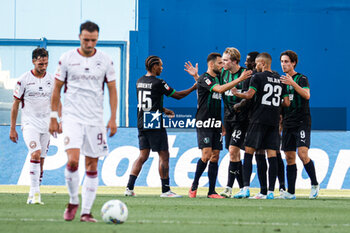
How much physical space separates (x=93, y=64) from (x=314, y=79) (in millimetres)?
11090

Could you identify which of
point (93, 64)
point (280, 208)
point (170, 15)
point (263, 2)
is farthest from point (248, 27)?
point (93, 64)

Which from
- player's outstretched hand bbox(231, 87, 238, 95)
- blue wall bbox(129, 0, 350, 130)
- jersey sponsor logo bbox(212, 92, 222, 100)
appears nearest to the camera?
player's outstretched hand bbox(231, 87, 238, 95)

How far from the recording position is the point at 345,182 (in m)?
13.0

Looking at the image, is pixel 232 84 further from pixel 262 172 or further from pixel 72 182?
pixel 72 182

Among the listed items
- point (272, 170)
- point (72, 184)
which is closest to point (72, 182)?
point (72, 184)

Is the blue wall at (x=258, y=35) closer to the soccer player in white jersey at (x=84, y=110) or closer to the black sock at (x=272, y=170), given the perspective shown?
the black sock at (x=272, y=170)

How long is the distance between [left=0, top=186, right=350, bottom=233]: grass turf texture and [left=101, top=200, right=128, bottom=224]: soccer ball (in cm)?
7

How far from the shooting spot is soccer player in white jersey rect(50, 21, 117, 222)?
668cm

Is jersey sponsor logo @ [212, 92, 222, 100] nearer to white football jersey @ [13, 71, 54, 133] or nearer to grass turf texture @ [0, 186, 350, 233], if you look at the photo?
grass turf texture @ [0, 186, 350, 233]

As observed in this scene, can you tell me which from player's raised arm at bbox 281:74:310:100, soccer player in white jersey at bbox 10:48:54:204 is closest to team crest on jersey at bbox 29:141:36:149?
soccer player in white jersey at bbox 10:48:54:204

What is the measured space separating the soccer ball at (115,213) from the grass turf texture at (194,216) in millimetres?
69

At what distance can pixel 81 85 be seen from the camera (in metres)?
6.80

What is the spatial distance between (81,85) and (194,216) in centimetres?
180

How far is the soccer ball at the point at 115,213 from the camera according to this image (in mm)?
6441
